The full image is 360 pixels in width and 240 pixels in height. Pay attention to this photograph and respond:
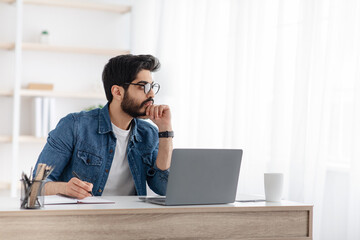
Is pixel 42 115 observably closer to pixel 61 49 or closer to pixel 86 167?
pixel 61 49

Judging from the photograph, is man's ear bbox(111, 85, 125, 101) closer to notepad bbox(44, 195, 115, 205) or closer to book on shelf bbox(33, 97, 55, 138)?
notepad bbox(44, 195, 115, 205)

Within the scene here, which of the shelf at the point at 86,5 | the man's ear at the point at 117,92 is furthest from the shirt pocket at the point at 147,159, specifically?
the shelf at the point at 86,5

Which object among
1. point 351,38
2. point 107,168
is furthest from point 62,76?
point 351,38

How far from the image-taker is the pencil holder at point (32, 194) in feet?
5.19

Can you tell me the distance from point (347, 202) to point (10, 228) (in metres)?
1.71

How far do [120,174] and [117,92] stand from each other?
36cm

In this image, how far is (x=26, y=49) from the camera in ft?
14.1

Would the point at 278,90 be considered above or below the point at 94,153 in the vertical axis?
above

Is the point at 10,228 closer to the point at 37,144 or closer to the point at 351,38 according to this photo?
the point at 351,38

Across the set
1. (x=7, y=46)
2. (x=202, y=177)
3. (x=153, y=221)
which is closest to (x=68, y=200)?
(x=153, y=221)

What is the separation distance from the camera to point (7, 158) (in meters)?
Result: 4.31

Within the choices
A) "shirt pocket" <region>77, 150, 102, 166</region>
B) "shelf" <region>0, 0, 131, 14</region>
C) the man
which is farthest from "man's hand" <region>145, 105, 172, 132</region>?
"shelf" <region>0, 0, 131, 14</region>

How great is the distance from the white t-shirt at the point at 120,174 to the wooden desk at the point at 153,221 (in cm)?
43

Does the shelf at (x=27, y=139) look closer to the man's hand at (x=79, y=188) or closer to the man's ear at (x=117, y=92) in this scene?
the man's ear at (x=117, y=92)
